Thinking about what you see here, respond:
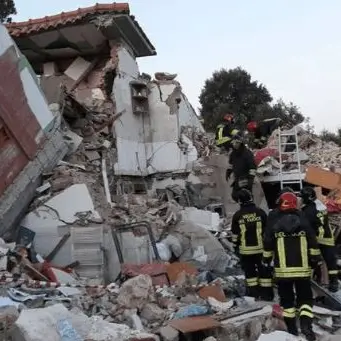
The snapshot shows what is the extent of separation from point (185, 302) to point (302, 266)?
154cm

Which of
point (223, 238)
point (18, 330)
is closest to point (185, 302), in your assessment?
point (18, 330)

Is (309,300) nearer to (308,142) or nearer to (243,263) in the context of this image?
(243,263)

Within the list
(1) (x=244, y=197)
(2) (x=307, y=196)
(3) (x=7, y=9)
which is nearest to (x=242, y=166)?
(2) (x=307, y=196)

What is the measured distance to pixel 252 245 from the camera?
7344mm

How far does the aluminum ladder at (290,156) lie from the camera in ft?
42.8

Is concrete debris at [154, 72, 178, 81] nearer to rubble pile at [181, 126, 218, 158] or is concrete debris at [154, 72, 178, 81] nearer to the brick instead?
rubble pile at [181, 126, 218, 158]

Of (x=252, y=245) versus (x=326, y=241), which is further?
(x=326, y=241)

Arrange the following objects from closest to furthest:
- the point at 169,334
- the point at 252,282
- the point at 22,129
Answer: the point at 169,334 → the point at 252,282 → the point at 22,129

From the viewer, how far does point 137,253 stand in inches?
356

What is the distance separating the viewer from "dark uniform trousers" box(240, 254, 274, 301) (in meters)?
7.20

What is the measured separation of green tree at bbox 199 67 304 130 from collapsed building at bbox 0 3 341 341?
43.5 feet

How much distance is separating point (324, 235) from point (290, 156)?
20.9 ft

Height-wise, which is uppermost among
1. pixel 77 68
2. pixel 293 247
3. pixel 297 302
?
pixel 77 68

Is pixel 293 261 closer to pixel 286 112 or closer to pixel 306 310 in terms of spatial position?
pixel 306 310
